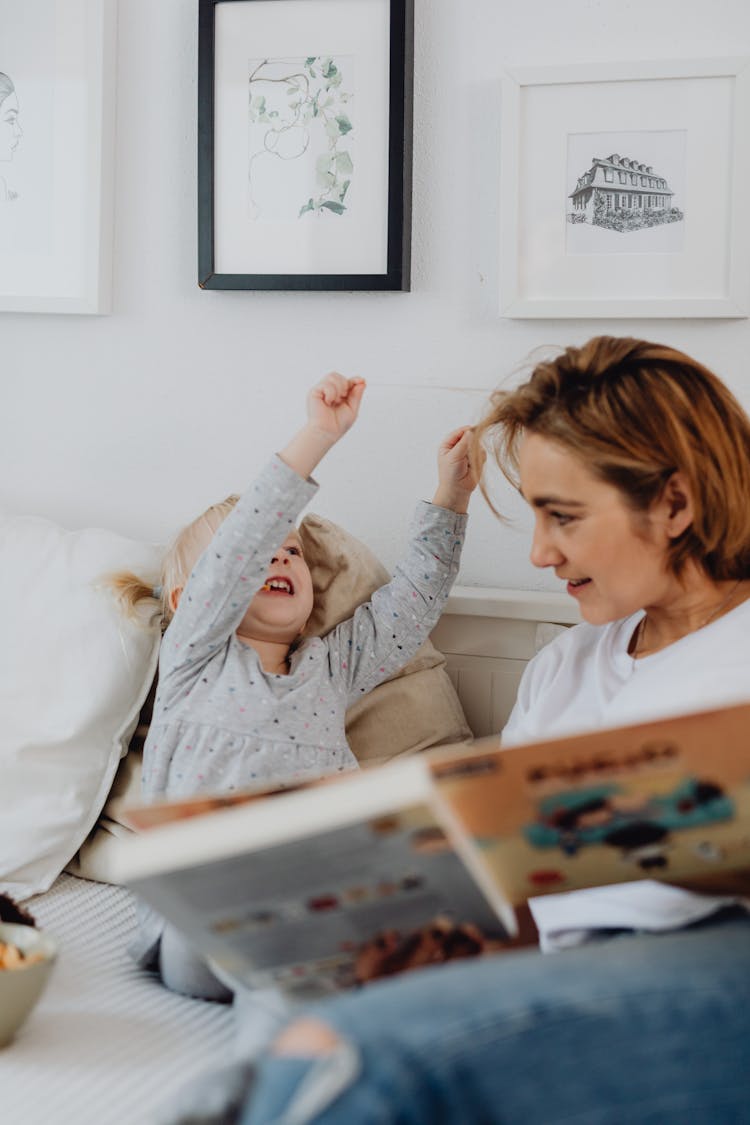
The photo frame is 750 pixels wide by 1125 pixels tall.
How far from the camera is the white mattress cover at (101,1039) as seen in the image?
1009 mm

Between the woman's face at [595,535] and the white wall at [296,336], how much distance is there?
1.74ft

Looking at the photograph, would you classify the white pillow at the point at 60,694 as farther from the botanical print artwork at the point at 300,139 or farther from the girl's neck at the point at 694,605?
the girl's neck at the point at 694,605

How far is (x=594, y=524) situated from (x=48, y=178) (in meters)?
1.09

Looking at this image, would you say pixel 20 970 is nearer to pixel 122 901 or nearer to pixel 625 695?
pixel 122 901

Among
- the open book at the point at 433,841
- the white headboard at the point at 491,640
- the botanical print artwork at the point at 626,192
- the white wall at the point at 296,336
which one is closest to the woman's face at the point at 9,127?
the white wall at the point at 296,336

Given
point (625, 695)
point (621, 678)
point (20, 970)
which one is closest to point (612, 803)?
point (625, 695)

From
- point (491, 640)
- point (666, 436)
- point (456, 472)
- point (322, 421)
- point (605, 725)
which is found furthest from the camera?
point (491, 640)

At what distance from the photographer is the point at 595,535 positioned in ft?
3.58

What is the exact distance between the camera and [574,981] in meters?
0.73

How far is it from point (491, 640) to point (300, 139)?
2.30 feet

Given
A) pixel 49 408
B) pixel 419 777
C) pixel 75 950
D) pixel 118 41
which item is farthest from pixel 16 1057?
pixel 118 41

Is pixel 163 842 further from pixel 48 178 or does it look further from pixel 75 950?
pixel 48 178

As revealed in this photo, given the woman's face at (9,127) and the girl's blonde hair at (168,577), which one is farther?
the woman's face at (9,127)

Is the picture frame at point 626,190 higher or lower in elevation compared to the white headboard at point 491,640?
higher
